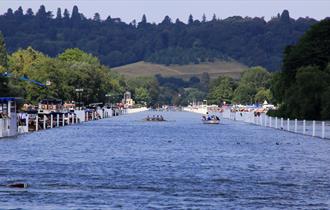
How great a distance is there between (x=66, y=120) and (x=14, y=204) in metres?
94.1

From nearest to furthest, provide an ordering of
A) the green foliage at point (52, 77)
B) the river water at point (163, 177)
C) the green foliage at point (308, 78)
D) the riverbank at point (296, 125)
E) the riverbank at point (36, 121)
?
the river water at point (163, 177), the riverbank at point (36, 121), the riverbank at point (296, 125), the green foliage at point (308, 78), the green foliage at point (52, 77)

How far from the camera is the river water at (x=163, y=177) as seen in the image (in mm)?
30828

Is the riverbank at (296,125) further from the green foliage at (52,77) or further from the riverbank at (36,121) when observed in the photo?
the green foliage at (52,77)

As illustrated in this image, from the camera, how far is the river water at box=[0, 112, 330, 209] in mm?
30828

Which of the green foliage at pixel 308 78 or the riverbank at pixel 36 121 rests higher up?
the green foliage at pixel 308 78

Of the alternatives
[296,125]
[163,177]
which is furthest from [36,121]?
[163,177]

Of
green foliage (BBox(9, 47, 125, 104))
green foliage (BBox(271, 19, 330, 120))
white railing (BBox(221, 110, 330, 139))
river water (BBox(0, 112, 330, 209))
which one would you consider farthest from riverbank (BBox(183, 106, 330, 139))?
green foliage (BBox(9, 47, 125, 104))

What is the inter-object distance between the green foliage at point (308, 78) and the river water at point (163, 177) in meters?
64.0

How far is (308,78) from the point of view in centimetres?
12825

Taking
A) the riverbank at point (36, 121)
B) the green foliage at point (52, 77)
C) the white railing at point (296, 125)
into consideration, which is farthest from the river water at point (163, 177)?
the green foliage at point (52, 77)

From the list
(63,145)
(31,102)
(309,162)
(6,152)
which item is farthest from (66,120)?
(309,162)

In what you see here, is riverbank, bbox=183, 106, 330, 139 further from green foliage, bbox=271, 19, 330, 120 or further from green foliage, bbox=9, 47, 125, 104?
green foliage, bbox=9, 47, 125, 104

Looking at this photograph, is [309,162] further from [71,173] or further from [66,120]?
[66,120]

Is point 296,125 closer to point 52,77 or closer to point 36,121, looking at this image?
point 36,121
